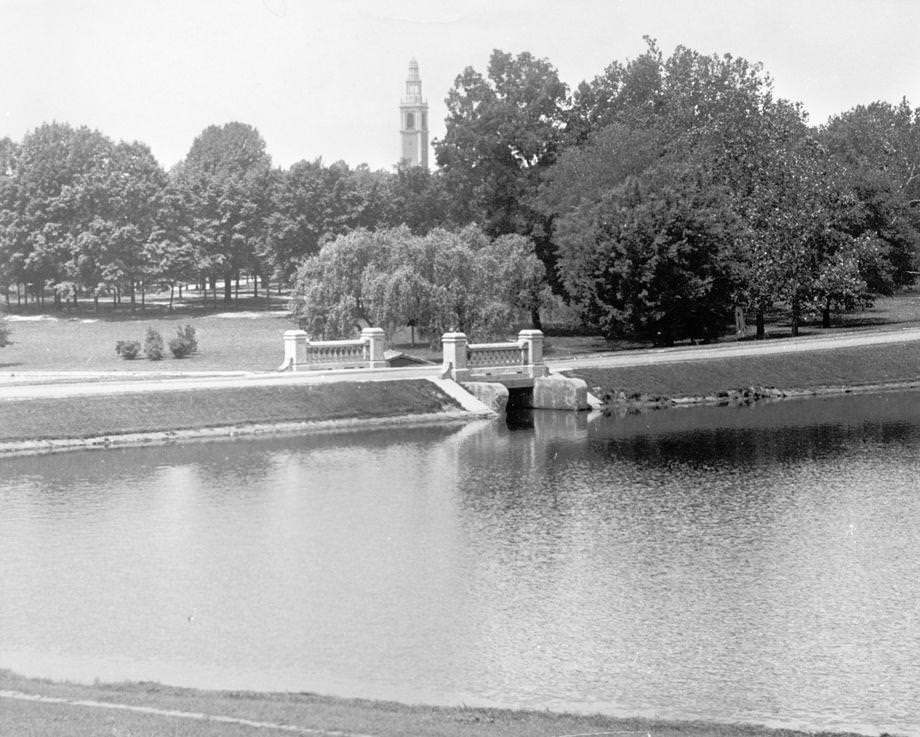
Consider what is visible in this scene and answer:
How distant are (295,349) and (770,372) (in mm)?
25236

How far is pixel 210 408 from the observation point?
2131 inches

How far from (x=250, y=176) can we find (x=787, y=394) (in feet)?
246

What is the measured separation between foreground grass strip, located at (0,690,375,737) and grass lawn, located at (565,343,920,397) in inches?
1911

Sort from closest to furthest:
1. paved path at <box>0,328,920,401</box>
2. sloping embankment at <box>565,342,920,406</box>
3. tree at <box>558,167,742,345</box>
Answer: paved path at <box>0,328,920,401</box>, sloping embankment at <box>565,342,920,406</box>, tree at <box>558,167,742,345</box>

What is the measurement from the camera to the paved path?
55.0m

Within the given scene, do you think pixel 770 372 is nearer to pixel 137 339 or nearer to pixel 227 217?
pixel 137 339

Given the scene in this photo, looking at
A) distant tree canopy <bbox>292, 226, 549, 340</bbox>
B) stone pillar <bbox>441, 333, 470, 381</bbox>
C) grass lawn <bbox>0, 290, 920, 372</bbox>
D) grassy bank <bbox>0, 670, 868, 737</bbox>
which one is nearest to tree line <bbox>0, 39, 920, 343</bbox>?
distant tree canopy <bbox>292, 226, 549, 340</bbox>

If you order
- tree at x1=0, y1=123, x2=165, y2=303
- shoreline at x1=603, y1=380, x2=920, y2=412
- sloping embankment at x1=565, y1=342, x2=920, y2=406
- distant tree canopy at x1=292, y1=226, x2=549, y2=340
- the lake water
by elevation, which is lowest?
the lake water

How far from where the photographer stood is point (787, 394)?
69.2m

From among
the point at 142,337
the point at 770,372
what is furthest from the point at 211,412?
the point at 142,337

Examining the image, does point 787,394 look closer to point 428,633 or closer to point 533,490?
point 533,490

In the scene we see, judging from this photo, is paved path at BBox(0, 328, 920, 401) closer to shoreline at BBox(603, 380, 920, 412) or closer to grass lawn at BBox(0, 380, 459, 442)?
grass lawn at BBox(0, 380, 459, 442)

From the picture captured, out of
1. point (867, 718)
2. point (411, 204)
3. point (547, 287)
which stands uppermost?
point (411, 204)

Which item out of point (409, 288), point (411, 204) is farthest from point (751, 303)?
point (411, 204)
